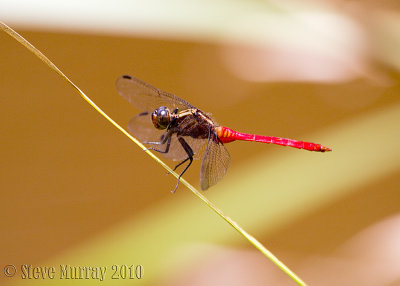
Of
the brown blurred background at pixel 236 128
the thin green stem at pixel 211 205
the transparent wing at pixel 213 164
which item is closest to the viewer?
the thin green stem at pixel 211 205

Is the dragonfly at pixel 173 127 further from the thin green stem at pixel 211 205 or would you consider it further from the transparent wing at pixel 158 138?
the thin green stem at pixel 211 205

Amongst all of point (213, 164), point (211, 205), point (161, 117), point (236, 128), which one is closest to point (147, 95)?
point (161, 117)

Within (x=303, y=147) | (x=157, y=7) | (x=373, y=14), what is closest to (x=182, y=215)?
(x=303, y=147)

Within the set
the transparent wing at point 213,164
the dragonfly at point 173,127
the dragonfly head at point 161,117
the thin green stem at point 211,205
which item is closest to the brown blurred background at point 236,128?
the transparent wing at point 213,164

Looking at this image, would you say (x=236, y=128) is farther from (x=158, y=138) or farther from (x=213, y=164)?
(x=213, y=164)

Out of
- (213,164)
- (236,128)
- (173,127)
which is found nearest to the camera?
(213,164)
